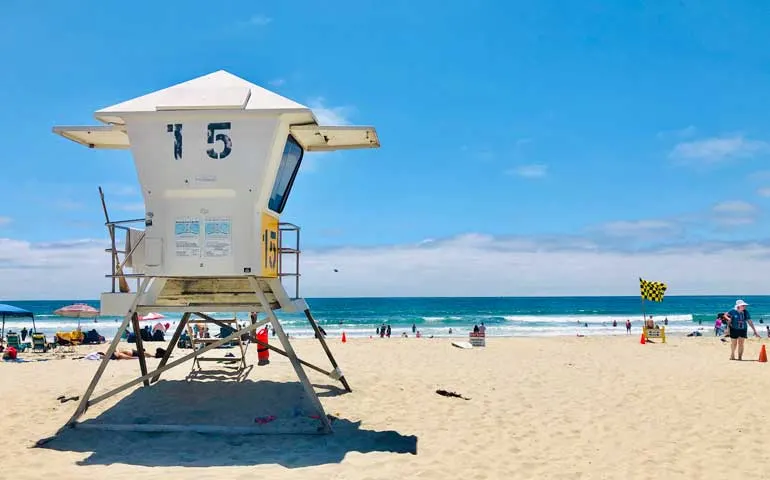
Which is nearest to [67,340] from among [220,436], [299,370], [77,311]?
[77,311]

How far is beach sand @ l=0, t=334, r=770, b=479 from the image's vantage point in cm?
785

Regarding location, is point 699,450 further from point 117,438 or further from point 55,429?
point 55,429

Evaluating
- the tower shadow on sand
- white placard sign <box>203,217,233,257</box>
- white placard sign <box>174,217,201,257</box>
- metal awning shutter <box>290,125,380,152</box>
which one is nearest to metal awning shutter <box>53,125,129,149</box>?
white placard sign <box>174,217,201,257</box>

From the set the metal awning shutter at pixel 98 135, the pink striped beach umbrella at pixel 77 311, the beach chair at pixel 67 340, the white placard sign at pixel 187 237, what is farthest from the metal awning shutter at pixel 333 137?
the pink striped beach umbrella at pixel 77 311

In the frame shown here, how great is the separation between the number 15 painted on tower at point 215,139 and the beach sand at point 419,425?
13.4ft

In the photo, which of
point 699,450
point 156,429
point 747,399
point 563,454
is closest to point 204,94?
point 156,429

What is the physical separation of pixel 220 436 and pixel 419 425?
3.02 meters

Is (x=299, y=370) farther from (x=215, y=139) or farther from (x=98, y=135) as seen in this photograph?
(x=98, y=135)

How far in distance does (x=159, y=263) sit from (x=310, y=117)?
10.1 ft

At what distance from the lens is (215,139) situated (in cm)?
929

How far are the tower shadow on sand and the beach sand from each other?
32mm

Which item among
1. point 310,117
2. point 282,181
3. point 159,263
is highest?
point 310,117

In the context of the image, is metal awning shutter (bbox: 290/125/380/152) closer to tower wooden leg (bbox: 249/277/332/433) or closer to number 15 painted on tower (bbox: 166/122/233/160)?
number 15 painted on tower (bbox: 166/122/233/160)

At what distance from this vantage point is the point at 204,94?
9398mm
